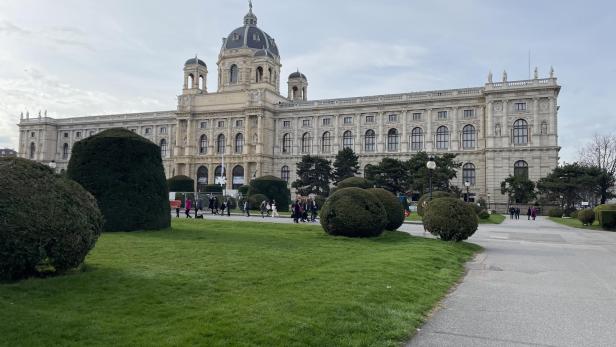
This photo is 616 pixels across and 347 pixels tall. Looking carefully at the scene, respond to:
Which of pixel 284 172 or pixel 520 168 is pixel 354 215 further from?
pixel 284 172

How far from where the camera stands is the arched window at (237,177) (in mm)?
77375

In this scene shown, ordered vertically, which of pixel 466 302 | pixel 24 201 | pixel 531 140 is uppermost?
pixel 531 140

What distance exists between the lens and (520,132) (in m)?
60.9

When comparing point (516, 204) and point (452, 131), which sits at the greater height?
point (452, 131)

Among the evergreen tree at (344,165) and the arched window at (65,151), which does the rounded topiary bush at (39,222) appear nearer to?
the evergreen tree at (344,165)

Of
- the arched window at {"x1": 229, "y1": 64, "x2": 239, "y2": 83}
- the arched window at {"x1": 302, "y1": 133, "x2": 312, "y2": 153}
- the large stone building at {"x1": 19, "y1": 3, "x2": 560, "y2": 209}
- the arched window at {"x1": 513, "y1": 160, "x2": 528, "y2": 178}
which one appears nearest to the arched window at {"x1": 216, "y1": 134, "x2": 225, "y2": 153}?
the large stone building at {"x1": 19, "y1": 3, "x2": 560, "y2": 209}

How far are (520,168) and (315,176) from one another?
26278 mm

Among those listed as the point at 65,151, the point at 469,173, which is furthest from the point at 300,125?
the point at 65,151

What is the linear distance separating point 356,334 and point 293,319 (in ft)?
2.69

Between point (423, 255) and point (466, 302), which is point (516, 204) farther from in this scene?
point (466, 302)

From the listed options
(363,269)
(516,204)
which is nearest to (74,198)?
(363,269)

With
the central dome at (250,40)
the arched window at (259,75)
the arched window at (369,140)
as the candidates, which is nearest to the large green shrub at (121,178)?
the arched window at (369,140)

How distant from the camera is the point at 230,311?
6230 millimetres

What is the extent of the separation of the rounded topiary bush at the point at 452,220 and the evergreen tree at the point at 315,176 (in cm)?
4706
